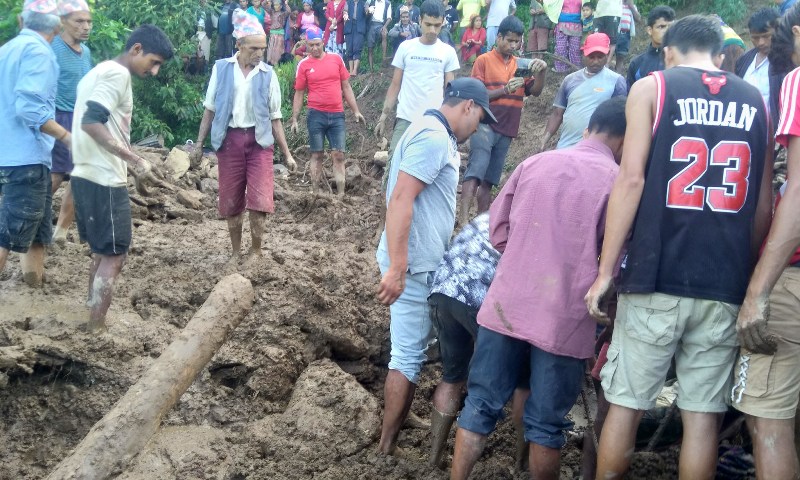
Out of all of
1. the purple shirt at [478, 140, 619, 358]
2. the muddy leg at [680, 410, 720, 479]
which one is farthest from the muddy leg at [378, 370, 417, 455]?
the muddy leg at [680, 410, 720, 479]

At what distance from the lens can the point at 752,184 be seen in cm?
278

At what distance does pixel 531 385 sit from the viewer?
10.2 feet

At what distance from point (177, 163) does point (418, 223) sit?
649 centimetres

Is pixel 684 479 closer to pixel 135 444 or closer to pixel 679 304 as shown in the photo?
pixel 679 304

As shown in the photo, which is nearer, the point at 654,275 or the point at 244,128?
the point at 654,275

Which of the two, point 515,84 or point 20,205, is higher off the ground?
point 515,84

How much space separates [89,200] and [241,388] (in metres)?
1.45

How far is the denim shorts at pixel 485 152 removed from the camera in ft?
23.1

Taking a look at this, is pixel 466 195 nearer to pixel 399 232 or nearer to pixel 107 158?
pixel 107 158

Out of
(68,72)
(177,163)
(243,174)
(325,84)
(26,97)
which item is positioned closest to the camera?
(26,97)

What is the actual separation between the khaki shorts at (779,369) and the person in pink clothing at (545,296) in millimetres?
598

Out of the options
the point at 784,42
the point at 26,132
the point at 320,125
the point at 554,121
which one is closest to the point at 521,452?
the point at 784,42

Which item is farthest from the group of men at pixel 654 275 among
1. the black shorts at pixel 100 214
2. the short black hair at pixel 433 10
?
the short black hair at pixel 433 10

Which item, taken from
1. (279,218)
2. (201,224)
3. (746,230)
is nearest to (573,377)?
(746,230)
